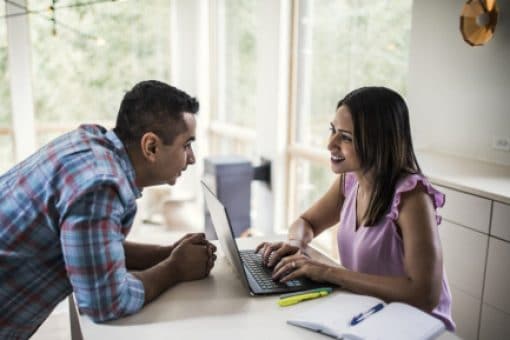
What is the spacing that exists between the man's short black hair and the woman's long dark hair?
0.56 meters

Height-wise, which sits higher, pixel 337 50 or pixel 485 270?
pixel 337 50

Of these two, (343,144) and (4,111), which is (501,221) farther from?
(4,111)

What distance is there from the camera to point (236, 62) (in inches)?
195

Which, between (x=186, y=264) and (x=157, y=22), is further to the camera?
(x=157, y=22)

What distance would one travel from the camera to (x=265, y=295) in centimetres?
136

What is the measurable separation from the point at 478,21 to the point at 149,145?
66.0 inches

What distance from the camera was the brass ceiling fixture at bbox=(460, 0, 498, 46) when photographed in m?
2.21

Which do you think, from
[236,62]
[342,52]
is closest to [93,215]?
[342,52]

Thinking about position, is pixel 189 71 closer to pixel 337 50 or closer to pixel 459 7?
pixel 337 50

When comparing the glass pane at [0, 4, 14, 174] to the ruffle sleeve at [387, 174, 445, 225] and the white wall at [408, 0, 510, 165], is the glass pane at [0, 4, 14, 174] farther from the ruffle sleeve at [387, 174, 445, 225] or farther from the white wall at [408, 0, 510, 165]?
the ruffle sleeve at [387, 174, 445, 225]

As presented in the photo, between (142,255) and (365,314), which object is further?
(142,255)

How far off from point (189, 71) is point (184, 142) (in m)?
4.21

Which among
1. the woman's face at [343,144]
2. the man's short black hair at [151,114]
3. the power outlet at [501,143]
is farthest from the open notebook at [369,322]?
the power outlet at [501,143]

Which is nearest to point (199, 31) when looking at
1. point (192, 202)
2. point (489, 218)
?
point (192, 202)
